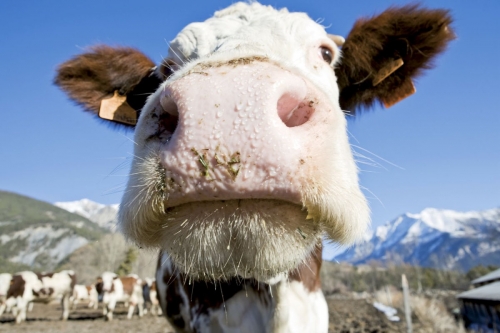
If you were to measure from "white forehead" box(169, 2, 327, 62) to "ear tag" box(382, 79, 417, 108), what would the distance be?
133 cm

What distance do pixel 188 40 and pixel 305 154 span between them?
1.81 meters

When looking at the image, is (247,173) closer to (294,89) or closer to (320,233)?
(294,89)

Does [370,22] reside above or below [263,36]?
above

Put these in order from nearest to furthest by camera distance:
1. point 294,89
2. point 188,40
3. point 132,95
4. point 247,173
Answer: point 247,173 < point 294,89 < point 188,40 < point 132,95

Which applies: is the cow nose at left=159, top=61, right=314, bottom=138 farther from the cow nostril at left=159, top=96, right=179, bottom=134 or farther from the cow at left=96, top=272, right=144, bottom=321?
the cow at left=96, top=272, right=144, bottom=321

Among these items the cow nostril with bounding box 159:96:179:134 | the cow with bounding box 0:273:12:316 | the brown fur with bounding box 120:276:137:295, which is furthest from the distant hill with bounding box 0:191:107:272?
the cow nostril with bounding box 159:96:179:134

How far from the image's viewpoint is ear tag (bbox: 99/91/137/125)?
11.5 feet

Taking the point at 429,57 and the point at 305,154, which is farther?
the point at 429,57

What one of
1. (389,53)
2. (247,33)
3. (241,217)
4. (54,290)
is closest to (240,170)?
(241,217)

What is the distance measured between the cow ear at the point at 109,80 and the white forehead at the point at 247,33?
0.71 m

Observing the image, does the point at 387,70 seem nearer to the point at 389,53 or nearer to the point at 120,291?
the point at 389,53

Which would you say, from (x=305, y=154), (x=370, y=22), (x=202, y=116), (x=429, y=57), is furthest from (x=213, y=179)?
(x=429, y=57)

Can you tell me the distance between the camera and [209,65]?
4.65ft

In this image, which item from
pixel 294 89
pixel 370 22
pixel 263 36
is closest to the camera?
pixel 294 89
